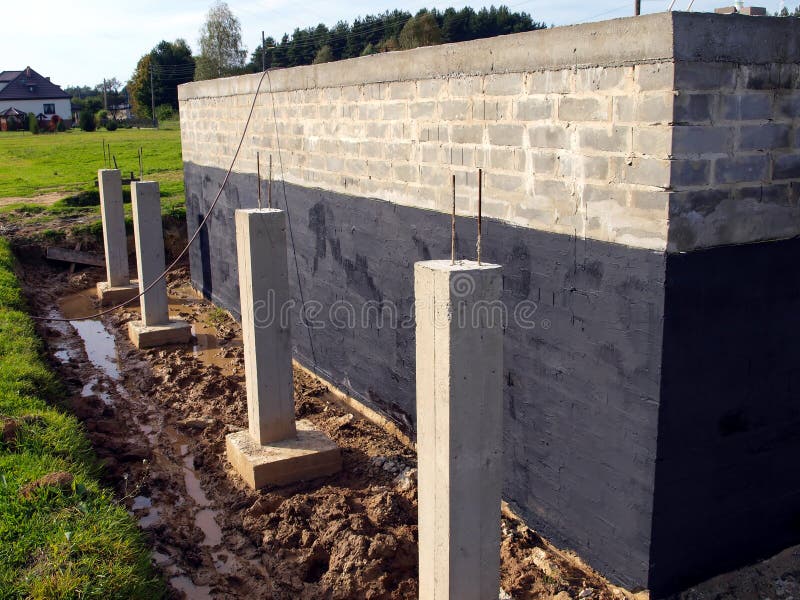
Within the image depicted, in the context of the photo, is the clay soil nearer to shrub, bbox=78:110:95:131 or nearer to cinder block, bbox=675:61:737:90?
cinder block, bbox=675:61:737:90

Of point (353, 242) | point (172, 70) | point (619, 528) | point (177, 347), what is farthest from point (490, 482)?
point (172, 70)

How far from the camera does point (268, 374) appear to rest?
650 cm

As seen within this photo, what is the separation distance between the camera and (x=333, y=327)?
8.47 meters

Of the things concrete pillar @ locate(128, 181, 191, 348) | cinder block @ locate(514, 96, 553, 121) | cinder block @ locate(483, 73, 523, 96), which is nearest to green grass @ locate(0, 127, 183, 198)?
concrete pillar @ locate(128, 181, 191, 348)

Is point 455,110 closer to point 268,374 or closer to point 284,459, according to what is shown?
point 268,374

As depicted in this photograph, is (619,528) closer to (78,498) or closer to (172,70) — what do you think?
(78,498)

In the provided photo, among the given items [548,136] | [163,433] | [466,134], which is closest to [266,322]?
[163,433]

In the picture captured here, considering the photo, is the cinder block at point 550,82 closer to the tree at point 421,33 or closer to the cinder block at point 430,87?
the cinder block at point 430,87

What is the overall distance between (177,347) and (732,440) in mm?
7928

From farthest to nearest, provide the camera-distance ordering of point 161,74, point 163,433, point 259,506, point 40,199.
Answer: point 161,74 < point 40,199 < point 163,433 < point 259,506

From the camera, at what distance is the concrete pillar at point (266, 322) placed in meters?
6.22

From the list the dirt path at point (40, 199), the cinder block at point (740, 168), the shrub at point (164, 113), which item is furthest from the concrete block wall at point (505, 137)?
the shrub at point (164, 113)

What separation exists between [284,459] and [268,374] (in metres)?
0.75

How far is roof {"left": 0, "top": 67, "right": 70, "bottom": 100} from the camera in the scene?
7738 cm
